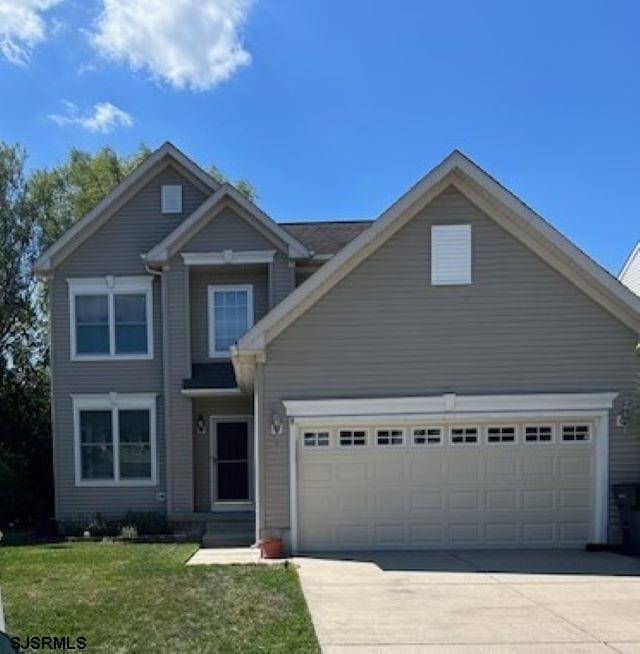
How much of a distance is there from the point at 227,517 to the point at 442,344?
685 centimetres

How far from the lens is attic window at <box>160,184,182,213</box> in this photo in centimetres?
1575

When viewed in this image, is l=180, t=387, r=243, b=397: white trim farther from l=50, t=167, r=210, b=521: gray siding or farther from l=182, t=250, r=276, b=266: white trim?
l=182, t=250, r=276, b=266: white trim

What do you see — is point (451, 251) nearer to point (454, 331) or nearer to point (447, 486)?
point (454, 331)

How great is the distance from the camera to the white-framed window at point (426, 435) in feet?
36.8

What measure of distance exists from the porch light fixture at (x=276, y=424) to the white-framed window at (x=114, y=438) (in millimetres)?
5393

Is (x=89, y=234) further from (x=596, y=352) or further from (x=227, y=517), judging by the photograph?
(x=596, y=352)

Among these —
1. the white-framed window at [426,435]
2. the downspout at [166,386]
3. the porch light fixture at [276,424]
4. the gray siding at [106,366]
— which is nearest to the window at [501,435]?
the white-framed window at [426,435]

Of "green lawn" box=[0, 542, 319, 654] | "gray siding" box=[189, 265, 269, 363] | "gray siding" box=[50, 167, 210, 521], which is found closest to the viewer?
"green lawn" box=[0, 542, 319, 654]

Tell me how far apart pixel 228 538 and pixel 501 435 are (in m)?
5.95

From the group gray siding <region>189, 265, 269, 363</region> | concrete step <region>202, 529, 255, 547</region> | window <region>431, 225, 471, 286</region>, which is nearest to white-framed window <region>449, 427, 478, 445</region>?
window <region>431, 225, 471, 286</region>

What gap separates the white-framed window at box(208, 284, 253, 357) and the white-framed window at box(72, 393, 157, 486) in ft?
6.80

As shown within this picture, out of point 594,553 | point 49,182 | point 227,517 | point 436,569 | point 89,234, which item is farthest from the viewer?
point 49,182

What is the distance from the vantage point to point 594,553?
35.3ft

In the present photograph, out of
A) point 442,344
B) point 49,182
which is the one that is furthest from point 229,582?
point 49,182
